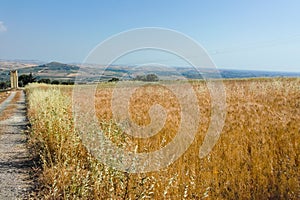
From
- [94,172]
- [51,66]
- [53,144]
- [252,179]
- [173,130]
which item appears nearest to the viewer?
[94,172]

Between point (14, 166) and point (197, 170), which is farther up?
point (197, 170)

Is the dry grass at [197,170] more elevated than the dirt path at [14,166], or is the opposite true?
the dry grass at [197,170]

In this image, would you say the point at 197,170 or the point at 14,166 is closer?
the point at 197,170

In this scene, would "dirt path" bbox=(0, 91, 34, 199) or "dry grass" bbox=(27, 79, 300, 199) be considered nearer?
"dry grass" bbox=(27, 79, 300, 199)

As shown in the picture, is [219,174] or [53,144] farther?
[53,144]

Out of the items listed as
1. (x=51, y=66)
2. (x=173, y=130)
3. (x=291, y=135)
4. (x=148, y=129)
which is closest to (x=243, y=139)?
(x=291, y=135)

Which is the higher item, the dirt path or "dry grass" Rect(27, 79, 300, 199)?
"dry grass" Rect(27, 79, 300, 199)

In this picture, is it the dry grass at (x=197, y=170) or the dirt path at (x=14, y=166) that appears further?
the dirt path at (x=14, y=166)

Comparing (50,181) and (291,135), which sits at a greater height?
(291,135)

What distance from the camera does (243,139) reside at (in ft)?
17.9

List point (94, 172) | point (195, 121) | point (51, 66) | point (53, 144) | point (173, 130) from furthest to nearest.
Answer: point (51, 66) < point (195, 121) < point (173, 130) < point (53, 144) < point (94, 172)

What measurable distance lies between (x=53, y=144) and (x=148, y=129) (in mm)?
2074

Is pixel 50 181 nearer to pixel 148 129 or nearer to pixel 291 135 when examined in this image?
pixel 148 129

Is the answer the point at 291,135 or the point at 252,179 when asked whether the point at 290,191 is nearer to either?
the point at 252,179
